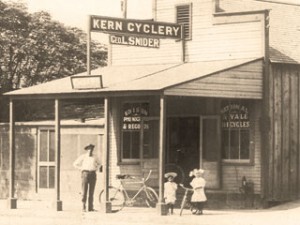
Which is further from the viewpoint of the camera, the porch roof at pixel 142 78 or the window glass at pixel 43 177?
the window glass at pixel 43 177

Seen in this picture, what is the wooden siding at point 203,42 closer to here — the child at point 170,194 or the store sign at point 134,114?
the store sign at point 134,114

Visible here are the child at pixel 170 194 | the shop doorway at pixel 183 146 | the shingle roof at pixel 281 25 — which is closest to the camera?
the child at pixel 170 194

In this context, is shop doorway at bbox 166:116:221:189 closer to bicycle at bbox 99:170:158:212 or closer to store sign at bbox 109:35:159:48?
bicycle at bbox 99:170:158:212

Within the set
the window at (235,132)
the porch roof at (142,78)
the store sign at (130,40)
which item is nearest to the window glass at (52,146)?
the porch roof at (142,78)

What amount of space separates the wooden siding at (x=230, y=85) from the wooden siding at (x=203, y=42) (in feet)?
2.23

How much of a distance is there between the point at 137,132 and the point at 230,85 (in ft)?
12.3

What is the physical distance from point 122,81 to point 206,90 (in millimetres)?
2469

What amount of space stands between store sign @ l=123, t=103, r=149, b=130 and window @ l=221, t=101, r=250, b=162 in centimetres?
230

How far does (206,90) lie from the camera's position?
737 inches

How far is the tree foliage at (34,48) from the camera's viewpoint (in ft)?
114

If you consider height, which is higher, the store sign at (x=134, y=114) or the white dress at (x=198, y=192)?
the store sign at (x=134, y=114)

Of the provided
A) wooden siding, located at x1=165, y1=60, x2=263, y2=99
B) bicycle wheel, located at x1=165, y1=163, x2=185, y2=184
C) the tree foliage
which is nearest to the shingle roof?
wooden siding, located at x1=165, y1=60, x2=263, y2=99

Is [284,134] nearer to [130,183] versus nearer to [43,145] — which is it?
[130,183]

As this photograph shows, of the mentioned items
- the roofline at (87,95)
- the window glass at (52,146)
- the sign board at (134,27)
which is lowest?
the window glass at (52,146)
